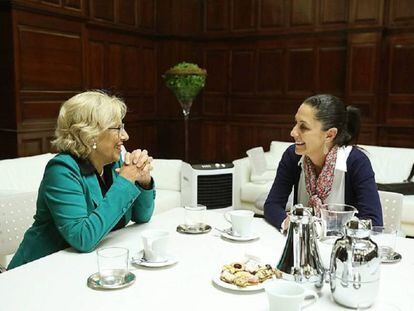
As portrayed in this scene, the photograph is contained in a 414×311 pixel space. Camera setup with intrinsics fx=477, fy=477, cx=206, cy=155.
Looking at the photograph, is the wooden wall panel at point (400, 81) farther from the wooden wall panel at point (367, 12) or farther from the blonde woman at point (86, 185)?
the blonde woman at point (86, 185)

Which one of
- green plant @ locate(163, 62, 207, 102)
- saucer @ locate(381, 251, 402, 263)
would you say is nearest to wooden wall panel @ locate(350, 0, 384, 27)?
green plant @ locate(163, 62, 207, 102)

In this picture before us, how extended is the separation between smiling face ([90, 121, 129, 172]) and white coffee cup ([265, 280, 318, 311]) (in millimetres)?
896

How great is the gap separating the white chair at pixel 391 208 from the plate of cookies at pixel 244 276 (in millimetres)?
906

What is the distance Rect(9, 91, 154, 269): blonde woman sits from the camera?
1.53 meters

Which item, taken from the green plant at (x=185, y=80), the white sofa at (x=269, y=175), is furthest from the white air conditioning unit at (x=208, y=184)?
the green plant at (x=185, y=80)

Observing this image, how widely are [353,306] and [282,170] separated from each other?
3.47 ft

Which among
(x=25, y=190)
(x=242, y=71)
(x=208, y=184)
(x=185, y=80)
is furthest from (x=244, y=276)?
(x=242, y=71)

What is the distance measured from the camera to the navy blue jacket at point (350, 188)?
6.23 feet

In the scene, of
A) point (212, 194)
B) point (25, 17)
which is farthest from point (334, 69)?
point (25, 17)

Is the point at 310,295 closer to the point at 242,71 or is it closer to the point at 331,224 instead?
the point at 331,224

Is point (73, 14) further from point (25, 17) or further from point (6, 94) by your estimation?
point (6, 94)

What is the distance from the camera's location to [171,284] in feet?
4.11

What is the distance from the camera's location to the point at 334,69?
243 inches

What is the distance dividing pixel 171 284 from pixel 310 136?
40.7 inches
